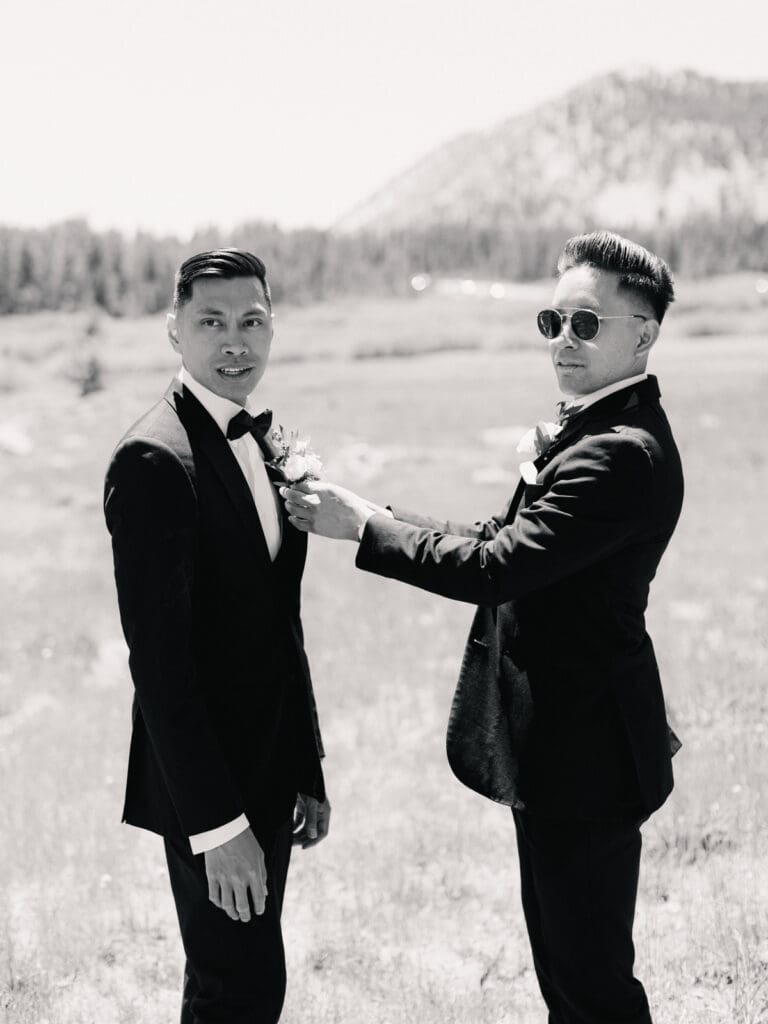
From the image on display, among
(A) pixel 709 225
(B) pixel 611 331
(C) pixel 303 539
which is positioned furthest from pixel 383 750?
(A) pixel 709 225

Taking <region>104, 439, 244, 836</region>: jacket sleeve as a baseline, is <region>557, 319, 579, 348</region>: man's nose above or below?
above

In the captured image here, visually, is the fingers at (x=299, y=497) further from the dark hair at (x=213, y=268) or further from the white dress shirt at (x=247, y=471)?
the dark hair at (x=213, y=268)

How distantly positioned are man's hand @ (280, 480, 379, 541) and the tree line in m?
95.3

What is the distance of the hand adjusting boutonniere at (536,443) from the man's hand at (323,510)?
1.83 feet

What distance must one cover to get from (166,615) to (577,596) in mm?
1306

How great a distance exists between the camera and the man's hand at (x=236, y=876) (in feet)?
8.79

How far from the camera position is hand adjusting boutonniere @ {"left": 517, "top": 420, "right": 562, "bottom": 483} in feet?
10.0

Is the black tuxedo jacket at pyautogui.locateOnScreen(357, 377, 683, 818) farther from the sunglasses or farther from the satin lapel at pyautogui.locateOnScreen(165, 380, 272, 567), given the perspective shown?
the satin lapel at pyautogui.locateOnScreen(165, 380, 272, 567)

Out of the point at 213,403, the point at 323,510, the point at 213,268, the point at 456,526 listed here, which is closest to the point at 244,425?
the point at 213,403

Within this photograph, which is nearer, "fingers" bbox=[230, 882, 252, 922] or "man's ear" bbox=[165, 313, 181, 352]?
"fingers" bbox=[230, 882, 252, 922]

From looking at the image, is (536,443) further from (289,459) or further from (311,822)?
(311,822)

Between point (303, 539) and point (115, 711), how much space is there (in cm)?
625

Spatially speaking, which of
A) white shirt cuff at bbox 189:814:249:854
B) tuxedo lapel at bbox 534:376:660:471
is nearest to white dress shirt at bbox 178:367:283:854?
white shirt cuff at bbox 189:814:249:854

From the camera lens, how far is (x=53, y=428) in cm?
2919
